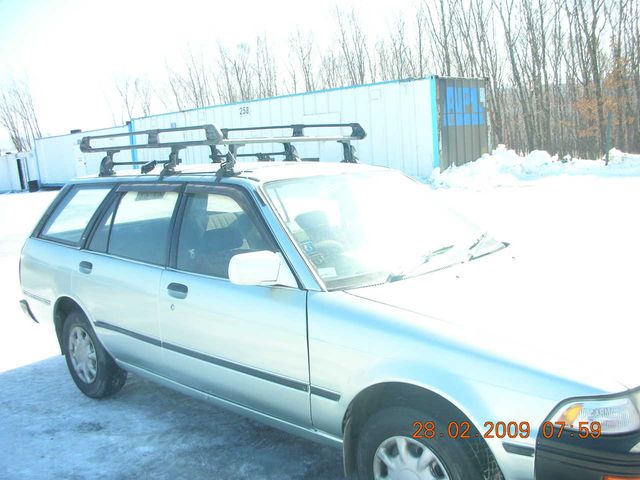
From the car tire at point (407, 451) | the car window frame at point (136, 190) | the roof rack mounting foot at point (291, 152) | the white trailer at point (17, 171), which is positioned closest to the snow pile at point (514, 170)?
the roof rack mounting foot at point (291, 152)

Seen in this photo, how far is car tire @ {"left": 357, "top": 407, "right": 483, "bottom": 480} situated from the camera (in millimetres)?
2266

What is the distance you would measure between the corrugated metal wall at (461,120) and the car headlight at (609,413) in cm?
1711

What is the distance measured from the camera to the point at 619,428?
1980 mm

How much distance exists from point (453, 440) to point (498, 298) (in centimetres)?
67

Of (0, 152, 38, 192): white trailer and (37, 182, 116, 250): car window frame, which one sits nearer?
(37, 182, 116, 250): car window frame

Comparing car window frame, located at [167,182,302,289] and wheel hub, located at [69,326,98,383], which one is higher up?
car window frame, located at [167,182,302,289]

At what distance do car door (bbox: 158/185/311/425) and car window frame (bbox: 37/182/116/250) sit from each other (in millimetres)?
950

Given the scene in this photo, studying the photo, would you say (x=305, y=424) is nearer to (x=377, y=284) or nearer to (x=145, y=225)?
(x=377, y=284)

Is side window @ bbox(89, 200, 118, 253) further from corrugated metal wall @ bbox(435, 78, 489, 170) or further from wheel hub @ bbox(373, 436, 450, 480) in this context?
corrugated metal wall @ bbox(435, 78, 489, 170)

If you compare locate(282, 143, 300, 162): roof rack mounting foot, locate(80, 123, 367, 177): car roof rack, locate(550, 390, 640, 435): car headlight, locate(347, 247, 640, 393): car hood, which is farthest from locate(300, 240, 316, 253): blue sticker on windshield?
locate(282, 143, 300, 162): roof rack mounting foot

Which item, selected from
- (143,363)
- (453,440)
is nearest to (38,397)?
(143,363)

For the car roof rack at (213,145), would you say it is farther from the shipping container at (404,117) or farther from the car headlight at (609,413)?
the shipping container at (404,117)

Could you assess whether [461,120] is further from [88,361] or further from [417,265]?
[417,265]

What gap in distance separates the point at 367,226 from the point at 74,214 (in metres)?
2.39
